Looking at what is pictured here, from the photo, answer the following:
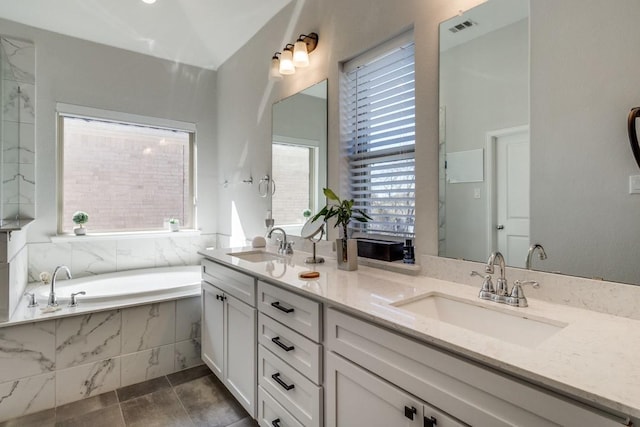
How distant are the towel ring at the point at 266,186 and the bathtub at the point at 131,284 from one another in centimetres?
89

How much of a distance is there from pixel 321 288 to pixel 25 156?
288 centimetres

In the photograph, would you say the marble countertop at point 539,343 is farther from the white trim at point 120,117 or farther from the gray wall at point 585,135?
the white trim at point 120,117

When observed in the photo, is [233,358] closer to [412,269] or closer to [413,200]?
[412,269]

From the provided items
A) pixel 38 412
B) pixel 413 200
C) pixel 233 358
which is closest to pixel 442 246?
pixel 413 200

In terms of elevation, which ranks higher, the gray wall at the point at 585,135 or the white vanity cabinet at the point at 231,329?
the gray wall at the point at 585,135

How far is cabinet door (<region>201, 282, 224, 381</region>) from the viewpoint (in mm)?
2096

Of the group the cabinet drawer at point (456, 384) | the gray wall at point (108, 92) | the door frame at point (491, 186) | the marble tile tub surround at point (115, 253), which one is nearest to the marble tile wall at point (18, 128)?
the gray wall at point (108, 92)

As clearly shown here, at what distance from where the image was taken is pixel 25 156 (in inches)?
107

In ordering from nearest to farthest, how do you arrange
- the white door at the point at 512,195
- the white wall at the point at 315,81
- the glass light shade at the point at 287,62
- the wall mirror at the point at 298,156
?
1. the white door at the point at 512,195
2. the white wall at the point at 315,81
3. the wall mirror at the point at 298,156
4. the glass light shade at the point at 287,62

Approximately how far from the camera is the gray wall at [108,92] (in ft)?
9.30

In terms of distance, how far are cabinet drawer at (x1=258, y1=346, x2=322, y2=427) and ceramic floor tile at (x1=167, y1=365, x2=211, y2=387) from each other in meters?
0.98

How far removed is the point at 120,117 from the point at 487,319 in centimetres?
343

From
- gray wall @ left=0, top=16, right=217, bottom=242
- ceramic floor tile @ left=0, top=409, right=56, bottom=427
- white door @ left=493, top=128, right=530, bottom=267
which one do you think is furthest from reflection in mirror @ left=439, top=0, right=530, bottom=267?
gray wall @ left=0, top=16, right=217, bottom=242

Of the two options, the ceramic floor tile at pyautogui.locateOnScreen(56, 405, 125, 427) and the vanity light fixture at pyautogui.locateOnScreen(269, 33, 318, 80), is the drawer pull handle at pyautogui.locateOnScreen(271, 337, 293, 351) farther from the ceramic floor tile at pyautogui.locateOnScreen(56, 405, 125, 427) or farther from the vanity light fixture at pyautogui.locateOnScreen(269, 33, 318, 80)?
the vanity light fixture at pyautogui.locateOnScreen(269, 33, 318, 80)
